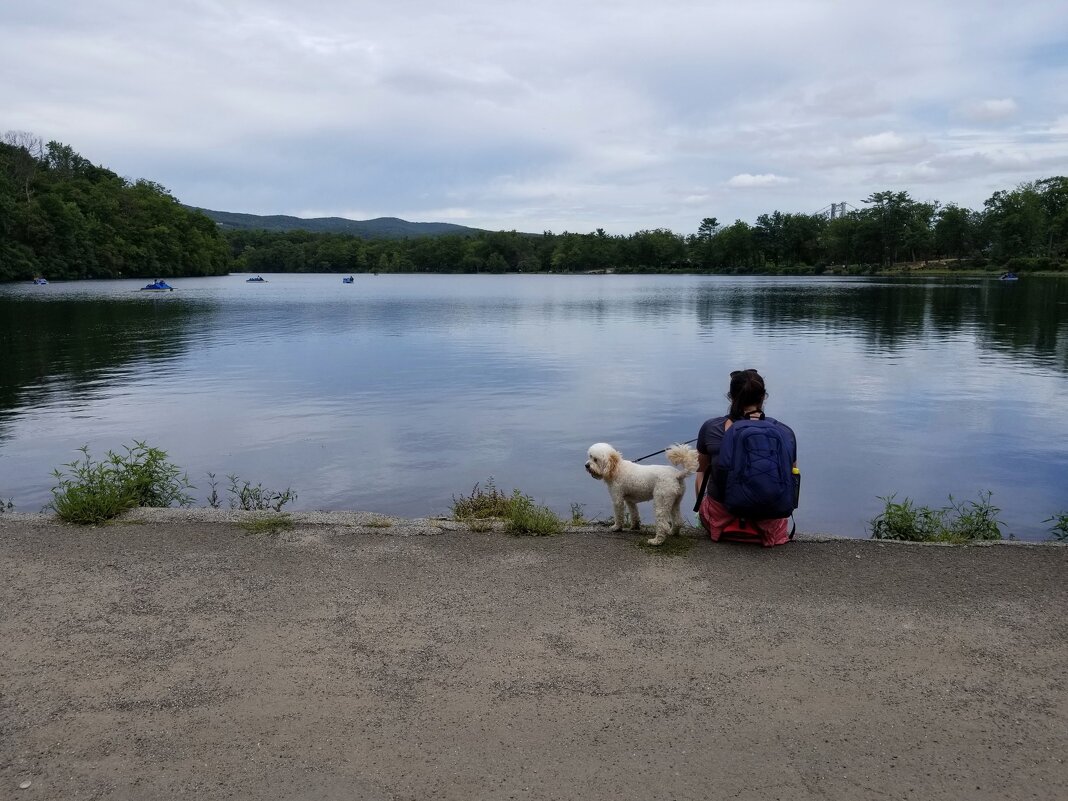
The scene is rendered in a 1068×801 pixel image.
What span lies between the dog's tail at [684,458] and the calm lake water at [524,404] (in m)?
3.88

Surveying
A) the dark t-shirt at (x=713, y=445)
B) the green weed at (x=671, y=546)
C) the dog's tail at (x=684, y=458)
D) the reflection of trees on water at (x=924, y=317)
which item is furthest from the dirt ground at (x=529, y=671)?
the reflection of trees on water at (x=924, y=317)

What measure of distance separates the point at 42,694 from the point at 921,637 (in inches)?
196

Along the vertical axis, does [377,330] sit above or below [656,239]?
below

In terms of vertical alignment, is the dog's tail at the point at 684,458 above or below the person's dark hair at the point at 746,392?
below

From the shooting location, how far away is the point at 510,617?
5090 mm

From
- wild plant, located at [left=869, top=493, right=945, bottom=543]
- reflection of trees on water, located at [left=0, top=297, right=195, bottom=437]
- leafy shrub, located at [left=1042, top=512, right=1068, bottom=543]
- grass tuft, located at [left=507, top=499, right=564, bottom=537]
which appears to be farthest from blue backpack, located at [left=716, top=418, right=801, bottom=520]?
reflection of trees on water, located at [left=0, top=297, right=195, bottom=437]

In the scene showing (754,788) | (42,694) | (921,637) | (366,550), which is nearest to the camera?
(754,788)

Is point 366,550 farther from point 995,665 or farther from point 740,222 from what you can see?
point 740,222

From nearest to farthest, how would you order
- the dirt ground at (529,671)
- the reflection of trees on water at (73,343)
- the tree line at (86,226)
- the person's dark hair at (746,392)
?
1. the dirt ground at (529,671)
2. the person's dark hair at (746,392)
3. the reflection of trees on water at (73,343)
4. the tree line at (86,226)

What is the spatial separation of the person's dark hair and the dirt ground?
3.94ft

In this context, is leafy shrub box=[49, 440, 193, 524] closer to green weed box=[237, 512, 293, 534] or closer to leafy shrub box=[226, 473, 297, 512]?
leafy shrub box=[226, 473, 297, 512]

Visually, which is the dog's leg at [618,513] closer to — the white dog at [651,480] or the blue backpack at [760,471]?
the white dog at [651,480]

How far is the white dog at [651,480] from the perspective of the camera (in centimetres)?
657

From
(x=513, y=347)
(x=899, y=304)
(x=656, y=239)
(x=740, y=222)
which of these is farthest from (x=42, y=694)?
(x=656, y=239)
